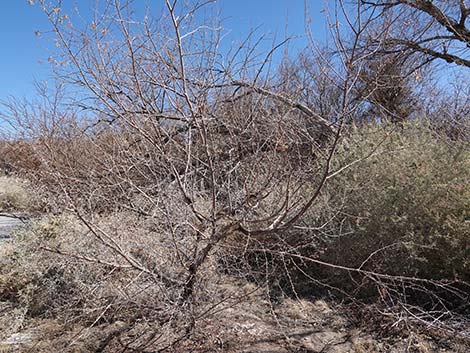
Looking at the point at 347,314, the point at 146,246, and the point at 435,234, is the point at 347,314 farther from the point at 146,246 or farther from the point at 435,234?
the point at 146,246

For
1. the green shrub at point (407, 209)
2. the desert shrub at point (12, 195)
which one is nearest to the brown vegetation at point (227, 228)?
the green shrub at point (407, 209)

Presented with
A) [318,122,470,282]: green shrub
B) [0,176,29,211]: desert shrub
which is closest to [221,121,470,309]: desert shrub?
[318,122,470,282]: green shrub

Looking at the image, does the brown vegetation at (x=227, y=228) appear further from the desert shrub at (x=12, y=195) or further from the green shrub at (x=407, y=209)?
the desert shrub at (x=12, y=195)

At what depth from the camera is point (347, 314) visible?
3.61 metres

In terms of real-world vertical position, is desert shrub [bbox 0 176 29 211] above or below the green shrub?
above

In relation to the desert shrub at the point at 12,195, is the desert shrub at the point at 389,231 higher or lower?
lower

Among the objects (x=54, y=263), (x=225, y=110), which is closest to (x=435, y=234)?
(x=225, y=110)

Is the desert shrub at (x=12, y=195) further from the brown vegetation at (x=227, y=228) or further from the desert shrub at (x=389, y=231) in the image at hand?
the desert shrub at (x=389, y=231)

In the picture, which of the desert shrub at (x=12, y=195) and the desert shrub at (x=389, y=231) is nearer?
the desert shrub at (x=389, y=231)

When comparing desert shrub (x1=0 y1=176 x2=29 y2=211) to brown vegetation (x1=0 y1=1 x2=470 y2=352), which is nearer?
brown vegetation (x1=0 y1=1 x2=470 y2=352)

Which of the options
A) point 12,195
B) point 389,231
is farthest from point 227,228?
point 12,195

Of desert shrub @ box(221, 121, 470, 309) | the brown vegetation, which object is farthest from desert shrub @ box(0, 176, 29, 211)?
desert shrub @ box(221, 121, 470, 309)

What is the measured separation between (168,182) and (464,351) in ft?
8.83

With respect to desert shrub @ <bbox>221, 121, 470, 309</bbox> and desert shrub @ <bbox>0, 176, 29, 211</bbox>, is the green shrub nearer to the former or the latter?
desert shrub @ <bbox>221, 121, 470, 309</bbox>
